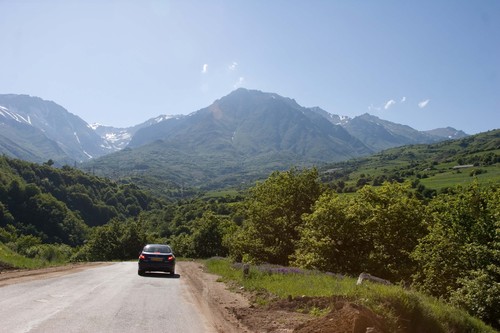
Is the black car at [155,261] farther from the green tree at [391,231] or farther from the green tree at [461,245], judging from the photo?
the green tree at [461,245]

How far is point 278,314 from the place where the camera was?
36.7 feet

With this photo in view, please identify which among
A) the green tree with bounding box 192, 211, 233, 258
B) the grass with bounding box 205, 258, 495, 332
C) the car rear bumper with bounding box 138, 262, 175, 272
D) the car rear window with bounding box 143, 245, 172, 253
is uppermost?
the grass with bounding box 205, 258, 495, 332

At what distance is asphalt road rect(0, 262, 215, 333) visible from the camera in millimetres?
9086

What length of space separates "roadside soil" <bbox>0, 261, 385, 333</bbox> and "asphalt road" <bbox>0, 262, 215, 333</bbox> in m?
0.60

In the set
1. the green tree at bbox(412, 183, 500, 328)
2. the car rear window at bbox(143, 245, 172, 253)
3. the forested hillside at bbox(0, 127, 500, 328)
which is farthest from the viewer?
the car rear window at bbox(143, 245, 172, 253)

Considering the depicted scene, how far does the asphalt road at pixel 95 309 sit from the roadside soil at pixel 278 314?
1.96ft

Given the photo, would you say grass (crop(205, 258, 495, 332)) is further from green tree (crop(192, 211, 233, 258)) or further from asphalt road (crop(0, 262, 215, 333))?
green tree (crop(192, 211, 233, 258))

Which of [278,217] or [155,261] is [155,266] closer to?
[155,261]

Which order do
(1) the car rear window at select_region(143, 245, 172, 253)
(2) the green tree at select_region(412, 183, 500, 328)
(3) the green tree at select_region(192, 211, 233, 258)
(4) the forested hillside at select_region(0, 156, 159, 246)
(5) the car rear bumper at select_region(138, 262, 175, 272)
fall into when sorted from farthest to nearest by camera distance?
(4) the forested hillside at select_region(0, 156, 159, 246), (3) the green tree at select_region(192, 211, 233, 258), (1) the car rear window at select_region(143, 245, 172, 253), (5) the car rear bumper at select_region(138, 262, 175, 272), (2) the green tree at select_region(412, 183, 500, 328)

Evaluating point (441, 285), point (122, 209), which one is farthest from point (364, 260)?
point (122, 209)

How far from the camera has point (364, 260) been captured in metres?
24.8

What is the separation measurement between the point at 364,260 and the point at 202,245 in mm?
57663

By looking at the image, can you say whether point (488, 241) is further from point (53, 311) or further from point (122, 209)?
point (122, 209)

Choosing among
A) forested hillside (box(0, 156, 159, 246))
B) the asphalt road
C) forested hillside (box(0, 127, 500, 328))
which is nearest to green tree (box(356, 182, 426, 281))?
forested hillside (box(0, 127, 500, 328))
